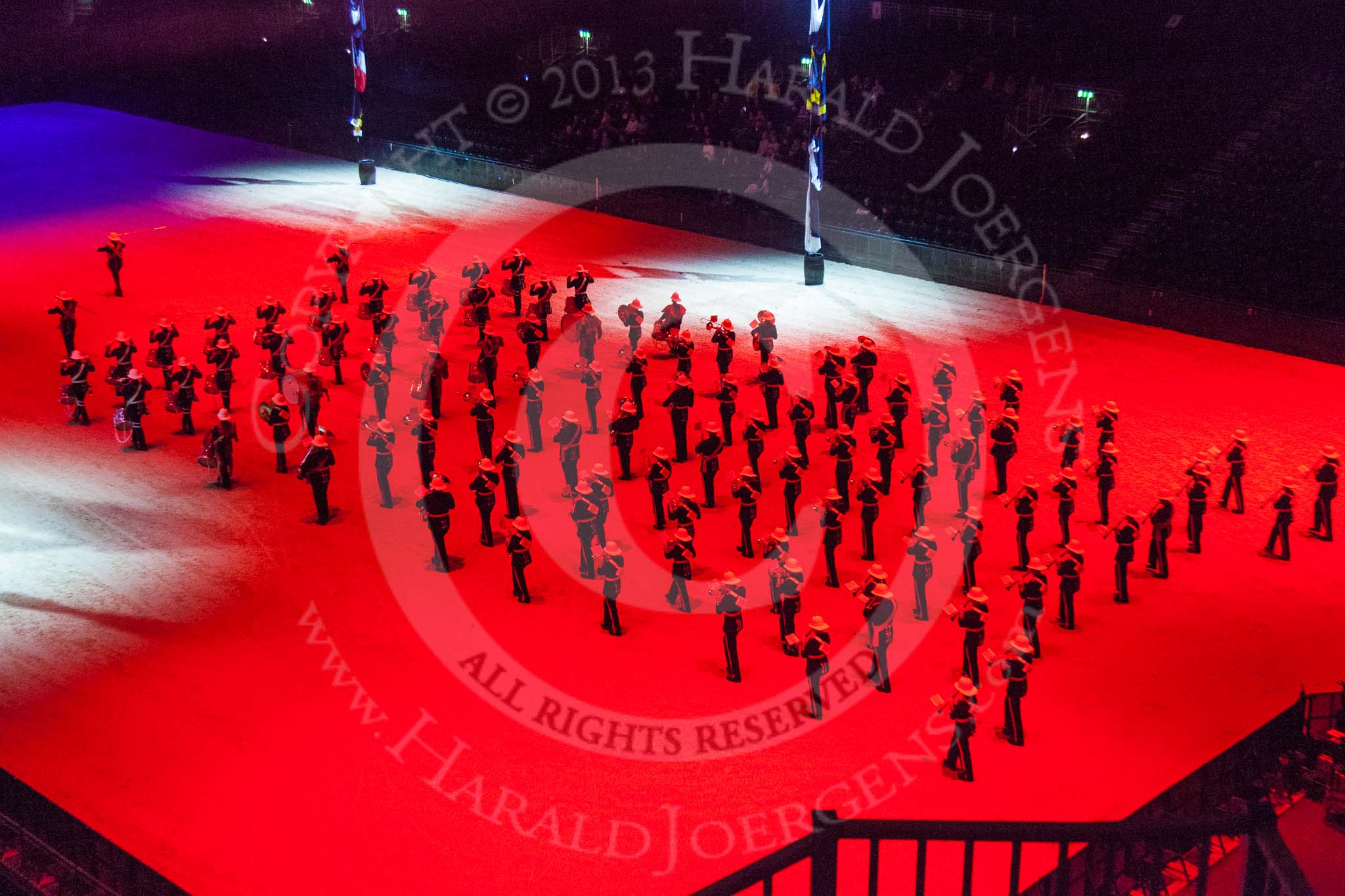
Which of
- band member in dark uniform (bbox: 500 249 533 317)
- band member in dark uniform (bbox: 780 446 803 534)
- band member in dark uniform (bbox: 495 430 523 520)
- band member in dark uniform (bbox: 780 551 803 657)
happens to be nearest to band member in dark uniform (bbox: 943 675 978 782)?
band member in dark uniform (bbox: 780 551 803 657)

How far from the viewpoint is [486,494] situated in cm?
1362

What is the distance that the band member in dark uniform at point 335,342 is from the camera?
727 inches

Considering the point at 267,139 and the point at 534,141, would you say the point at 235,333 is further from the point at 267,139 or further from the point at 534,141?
the point at 267,139

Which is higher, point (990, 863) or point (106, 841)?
point (106, 841)

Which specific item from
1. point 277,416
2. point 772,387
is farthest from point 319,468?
point 772,387

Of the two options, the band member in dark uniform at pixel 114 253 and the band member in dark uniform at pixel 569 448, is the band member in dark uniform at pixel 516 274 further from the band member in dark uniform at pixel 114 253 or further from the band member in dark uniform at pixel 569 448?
the band member in dark uniform at pixel 114 253

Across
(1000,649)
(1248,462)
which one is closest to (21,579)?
(1000,649)

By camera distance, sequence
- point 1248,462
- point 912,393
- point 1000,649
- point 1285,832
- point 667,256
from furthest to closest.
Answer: point 667,256 < point 912,393 < point 1248,462 < point 1000,649 < point 1285,832

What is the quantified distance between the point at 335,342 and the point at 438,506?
6429 millimetres

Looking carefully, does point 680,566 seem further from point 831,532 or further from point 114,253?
point 114,253

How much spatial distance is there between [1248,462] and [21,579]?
14.1 metres

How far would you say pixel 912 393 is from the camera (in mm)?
17812

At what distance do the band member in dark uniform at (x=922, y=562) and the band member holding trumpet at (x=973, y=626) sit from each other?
0.90 meters

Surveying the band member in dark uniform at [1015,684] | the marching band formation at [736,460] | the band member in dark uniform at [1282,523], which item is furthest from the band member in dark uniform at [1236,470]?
the band member in dark uniform at [1015,684]
